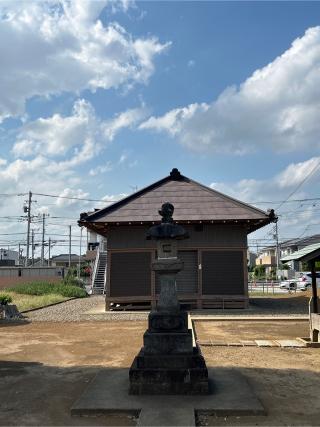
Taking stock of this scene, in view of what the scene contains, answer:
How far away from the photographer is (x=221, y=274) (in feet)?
61.0

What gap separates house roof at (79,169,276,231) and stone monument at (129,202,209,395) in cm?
1089

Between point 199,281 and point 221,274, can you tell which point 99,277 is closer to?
point 199,281

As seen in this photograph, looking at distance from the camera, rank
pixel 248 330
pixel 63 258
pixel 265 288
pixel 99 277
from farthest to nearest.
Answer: pixel 63 258
pixel 265 288
pixel 99 277
pixel 248 330

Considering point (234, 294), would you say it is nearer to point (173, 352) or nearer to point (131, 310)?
point (131, 310)

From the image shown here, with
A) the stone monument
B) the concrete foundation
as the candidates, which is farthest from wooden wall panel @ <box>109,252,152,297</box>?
the concrete foundation

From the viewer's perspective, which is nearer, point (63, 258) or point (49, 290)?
point (49, 290)

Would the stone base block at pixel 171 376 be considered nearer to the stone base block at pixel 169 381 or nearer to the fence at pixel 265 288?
the stone base block at pixel 169 381

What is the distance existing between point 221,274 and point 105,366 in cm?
1107

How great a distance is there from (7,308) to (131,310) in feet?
17.2

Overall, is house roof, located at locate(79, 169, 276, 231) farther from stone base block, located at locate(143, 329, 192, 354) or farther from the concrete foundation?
the concrete foundation

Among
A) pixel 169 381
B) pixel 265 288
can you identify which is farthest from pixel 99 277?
pixel 169 381

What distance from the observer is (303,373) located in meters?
7.32

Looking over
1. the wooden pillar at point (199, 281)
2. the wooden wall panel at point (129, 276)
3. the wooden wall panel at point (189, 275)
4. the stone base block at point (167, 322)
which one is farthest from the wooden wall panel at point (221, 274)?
the stone base block at point (167, 322)

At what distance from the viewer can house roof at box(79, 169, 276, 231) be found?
1825cm
